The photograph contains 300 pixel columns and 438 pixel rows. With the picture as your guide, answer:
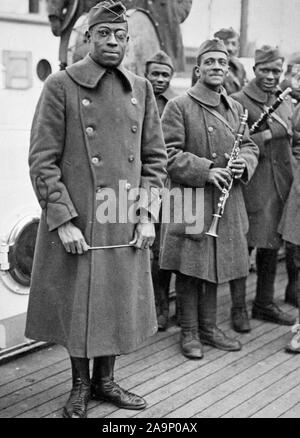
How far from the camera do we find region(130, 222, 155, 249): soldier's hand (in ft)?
11.3

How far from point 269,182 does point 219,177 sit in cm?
89

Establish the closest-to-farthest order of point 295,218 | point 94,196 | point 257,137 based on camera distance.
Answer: point 94,196, point 295,218, point 257,137

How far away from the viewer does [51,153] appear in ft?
10.8

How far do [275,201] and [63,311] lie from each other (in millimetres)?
2264

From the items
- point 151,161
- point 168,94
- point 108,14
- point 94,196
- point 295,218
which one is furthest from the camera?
point 168,94

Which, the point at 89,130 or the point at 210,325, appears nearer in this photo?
the point at 89,130

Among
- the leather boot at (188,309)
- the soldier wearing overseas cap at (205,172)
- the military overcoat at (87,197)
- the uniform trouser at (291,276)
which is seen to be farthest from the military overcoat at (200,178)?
the uniform trouser at (291,276)

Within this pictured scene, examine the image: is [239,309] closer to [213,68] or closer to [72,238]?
[213,68]

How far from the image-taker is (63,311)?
344cm

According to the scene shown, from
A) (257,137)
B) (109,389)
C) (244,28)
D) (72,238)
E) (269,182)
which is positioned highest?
(244,28)

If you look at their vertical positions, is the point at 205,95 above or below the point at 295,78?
below

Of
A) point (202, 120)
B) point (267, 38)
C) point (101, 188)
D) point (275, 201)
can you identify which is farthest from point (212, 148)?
point (267, 38)

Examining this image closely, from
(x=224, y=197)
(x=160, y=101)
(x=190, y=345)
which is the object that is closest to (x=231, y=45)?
(x=160, y=101)

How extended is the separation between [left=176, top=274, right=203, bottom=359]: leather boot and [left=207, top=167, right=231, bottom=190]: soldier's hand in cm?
73
